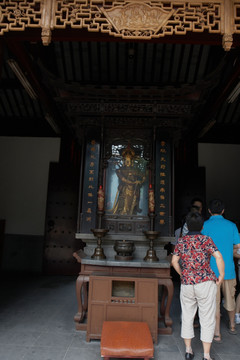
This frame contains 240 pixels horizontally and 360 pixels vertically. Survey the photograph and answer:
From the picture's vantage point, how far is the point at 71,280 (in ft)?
17.9

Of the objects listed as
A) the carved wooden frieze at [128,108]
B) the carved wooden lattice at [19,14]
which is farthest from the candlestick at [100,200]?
the carved wooden lattice at [19,14]

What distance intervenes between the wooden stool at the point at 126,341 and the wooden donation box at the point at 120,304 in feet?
0.56

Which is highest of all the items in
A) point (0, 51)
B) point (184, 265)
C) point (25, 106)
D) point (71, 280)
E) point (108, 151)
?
point (25, 106)

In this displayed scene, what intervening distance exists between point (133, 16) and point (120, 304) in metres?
2.73

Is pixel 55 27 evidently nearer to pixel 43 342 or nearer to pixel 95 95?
pixel 95 95

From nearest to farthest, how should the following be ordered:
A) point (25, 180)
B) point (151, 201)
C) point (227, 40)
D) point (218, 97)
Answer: point (227, 40) → point (151, 201) → point (218, 97) → point (25, 180)

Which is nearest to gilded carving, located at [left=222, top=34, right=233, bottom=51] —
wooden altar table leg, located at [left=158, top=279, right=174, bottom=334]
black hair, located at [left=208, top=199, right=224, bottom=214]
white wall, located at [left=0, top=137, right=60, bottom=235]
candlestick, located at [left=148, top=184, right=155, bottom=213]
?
black hair, located at [left=208, top=199, right=224, bottom=214]

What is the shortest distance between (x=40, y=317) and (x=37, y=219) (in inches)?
117

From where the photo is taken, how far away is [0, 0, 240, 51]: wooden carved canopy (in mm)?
2533

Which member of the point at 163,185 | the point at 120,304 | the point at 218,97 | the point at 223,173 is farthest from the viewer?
the point at 223,173

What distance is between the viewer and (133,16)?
8.39 ft

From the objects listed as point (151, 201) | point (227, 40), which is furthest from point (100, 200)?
point (227, 40)

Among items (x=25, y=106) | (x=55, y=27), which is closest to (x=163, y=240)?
(x=55, y=27)

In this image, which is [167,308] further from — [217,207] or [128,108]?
[128,108]
